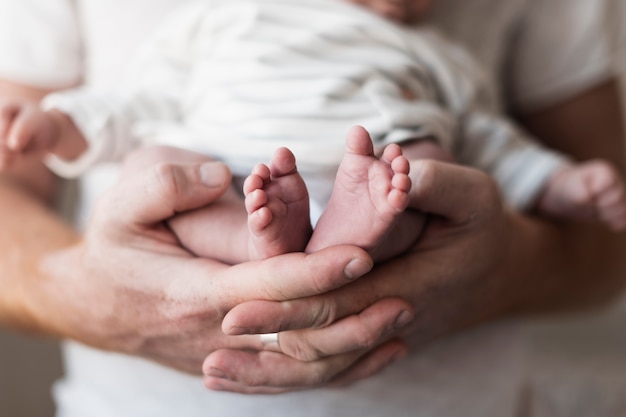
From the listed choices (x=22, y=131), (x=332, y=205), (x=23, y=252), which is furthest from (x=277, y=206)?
(x=23, y=252)

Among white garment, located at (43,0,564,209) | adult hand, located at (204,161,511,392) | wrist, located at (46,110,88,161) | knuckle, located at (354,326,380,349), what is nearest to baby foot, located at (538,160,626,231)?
white garment, located at (43,0,564,209)

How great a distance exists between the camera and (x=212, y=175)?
1.78ft

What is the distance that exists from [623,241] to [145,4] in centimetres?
78

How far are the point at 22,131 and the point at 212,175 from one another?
20 centimetres

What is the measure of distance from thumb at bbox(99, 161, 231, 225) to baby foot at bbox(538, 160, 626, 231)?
417 mm

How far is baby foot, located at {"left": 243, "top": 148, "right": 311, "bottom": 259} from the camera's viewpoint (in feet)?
1.45

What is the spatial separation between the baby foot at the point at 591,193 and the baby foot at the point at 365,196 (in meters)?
0.37

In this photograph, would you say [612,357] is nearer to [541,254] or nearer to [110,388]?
[541,254]

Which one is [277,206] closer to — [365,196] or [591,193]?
[365,196]

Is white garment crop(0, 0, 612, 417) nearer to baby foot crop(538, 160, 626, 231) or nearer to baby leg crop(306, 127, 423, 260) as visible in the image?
baby foot crop(538, 160, 626, 231)

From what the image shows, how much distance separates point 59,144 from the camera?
0.67 metres

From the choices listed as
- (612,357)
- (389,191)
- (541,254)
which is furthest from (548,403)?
(389,191)

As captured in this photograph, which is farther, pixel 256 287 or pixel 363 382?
pixel 363 382

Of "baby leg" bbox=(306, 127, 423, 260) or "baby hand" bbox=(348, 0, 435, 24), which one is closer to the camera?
"baby leg" bbox=(306, 127, 423, 260)
